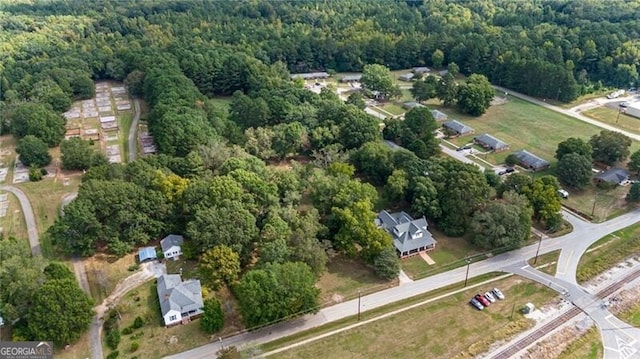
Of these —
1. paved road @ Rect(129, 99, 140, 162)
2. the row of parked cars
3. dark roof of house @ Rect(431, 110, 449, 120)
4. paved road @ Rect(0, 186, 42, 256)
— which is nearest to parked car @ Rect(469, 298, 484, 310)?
the row of parked cars

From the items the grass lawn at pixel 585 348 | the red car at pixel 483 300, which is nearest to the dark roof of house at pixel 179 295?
the red car at pixel 483 300

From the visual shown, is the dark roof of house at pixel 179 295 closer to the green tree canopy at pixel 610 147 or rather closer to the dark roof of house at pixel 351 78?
the green tree canopy at pixel 610 147

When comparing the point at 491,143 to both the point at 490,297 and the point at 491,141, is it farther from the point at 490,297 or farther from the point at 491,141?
the point at 490,297

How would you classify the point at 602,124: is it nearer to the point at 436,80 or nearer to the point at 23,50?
the point at 436,80

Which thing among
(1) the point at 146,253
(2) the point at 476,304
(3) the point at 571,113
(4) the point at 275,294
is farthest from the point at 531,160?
(1) the point at 146,253

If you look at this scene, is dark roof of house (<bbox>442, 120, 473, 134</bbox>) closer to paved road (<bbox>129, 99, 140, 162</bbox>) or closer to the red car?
the red car

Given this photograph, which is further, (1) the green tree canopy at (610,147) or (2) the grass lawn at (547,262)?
(1) the green tree canopy at (610,147)
